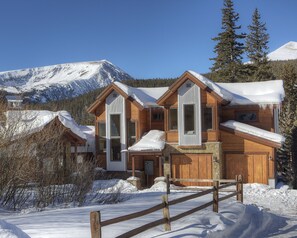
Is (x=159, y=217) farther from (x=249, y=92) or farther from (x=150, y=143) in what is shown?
(x=249, y=92)

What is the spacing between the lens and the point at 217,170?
26312mm

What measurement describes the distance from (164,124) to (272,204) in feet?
36.1

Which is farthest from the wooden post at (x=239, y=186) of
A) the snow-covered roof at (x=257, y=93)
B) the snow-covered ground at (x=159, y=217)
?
the snow-covered roof at (x=257, y=93)

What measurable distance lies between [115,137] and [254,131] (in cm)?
984

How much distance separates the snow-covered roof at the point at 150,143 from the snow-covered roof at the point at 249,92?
15.9ft

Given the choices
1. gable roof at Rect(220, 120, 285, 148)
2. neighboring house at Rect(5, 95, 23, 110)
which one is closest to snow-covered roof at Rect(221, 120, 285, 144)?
gable roof at Rect(220, 120, 285, 148)

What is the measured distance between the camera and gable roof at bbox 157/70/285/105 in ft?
86.2

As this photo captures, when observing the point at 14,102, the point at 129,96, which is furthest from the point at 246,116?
the point at 14,102

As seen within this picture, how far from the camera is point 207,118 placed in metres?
26.7

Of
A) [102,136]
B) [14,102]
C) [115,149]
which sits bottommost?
[115,149]

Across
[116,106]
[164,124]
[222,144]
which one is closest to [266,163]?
[222,144]

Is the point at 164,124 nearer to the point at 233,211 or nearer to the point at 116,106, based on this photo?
the point at 116,106

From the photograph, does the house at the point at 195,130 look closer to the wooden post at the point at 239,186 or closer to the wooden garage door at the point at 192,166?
the wooden garage door at the point at 192,166

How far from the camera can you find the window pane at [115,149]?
1190 inches
